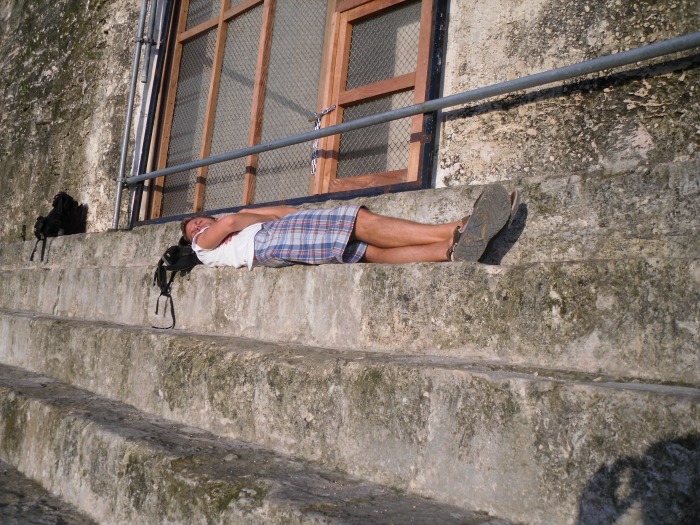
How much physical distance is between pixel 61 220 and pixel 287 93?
9.71 feet

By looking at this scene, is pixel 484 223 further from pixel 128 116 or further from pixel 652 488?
pixel 128 116

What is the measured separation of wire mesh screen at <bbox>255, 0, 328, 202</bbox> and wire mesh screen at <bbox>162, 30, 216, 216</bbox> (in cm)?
100

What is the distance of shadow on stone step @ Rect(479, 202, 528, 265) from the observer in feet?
9.14

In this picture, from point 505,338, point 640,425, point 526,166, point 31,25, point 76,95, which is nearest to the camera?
point 640,425

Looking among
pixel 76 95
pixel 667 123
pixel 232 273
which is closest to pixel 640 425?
pixel 667 123

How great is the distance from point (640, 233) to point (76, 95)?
663 cm

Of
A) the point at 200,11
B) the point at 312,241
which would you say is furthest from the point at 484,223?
the point at 200,11

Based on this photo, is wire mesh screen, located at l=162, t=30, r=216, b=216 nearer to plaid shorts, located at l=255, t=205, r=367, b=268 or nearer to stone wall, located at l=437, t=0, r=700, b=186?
plaid shorts, located at l=255, t=205, r=367, b=268

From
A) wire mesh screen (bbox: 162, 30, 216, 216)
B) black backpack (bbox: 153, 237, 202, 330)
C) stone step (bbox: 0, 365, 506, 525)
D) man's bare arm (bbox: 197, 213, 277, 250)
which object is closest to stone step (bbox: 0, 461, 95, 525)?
stone step (bbox: 0, 365, 506, 525)

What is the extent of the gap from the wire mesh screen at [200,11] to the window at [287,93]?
0.04ft

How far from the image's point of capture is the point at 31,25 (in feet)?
27.8

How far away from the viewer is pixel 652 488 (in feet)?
4.84

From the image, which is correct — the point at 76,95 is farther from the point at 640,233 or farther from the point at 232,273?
the point at 640,233

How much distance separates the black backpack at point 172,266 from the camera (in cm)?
367
